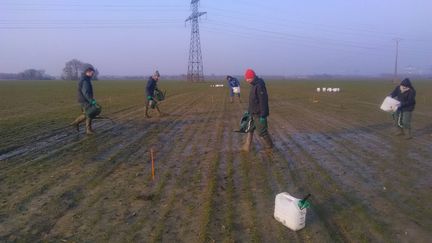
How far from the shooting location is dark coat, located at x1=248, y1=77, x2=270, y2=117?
8802 millimetres

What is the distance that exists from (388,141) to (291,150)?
326 cm

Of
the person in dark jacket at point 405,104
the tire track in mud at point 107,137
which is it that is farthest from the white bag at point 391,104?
the tire track in mud at point 107,137

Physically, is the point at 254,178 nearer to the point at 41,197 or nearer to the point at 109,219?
the point at 109,219

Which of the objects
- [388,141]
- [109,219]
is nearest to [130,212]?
[109,219]

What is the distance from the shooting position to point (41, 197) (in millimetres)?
5801

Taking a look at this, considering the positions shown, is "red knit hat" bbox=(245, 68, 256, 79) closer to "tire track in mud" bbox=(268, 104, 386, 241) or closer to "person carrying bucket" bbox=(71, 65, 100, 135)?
"tire track in mud" bbox=(268, 104, 386, 241)

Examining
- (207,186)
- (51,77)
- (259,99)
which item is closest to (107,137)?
(259,99)

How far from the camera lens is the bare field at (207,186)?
4.62 metres

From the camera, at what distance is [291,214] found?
463 cm

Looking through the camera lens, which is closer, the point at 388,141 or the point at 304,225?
the point at 304,225

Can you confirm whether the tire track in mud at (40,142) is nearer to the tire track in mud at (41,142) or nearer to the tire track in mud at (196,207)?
the tire track in mud at (41,142)

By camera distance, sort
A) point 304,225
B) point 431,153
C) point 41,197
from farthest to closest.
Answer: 1. point 431,153
2. point 41,197
3. point 304,225

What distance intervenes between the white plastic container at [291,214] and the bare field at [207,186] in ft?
0.28

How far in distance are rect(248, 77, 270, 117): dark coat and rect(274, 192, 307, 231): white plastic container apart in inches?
164
